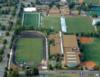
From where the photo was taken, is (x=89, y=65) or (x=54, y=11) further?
(x=54, y=11)

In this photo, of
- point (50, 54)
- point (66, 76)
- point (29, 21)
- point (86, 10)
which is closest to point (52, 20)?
point (29, 21)

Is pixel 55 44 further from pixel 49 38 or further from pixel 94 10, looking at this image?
pixel 94 10

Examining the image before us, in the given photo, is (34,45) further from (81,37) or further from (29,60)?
(81,37)

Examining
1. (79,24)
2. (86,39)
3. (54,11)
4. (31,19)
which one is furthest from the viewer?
(54,11)

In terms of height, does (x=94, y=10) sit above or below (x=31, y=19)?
above

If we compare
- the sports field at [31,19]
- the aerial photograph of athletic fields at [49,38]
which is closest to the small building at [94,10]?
the aerial photograph of athletic fields at [49,38]

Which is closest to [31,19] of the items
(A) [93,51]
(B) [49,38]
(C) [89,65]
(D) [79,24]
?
(D) [79,24]

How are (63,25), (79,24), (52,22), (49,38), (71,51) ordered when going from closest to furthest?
(71,51), (49,38), (63,25), (79,24), (52,22)

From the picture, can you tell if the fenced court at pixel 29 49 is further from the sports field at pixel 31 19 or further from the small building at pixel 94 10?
the small building at pixel 94 10

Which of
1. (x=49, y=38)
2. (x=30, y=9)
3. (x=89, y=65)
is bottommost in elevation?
(x=89, y=65)
